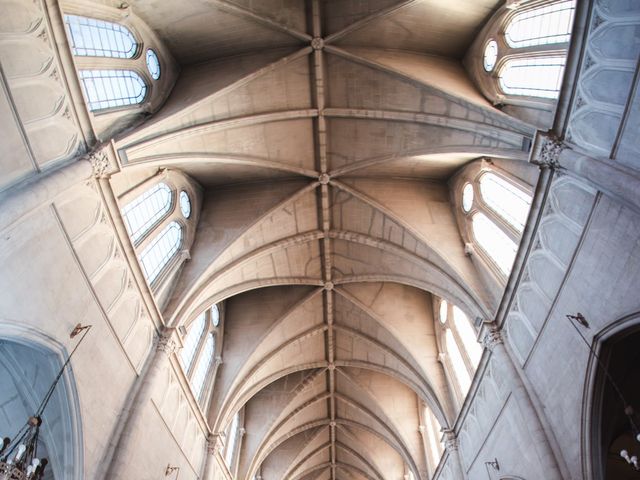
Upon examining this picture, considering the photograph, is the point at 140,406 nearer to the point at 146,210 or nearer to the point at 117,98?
the point at 146,210

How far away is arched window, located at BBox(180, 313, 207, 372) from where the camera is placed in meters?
18.3

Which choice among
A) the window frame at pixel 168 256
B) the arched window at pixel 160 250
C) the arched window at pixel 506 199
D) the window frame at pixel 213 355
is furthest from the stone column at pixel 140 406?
the arched window at pixel 506 199

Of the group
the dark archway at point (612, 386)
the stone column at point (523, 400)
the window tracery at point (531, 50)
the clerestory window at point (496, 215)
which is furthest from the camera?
the clerestory window at point (496, 215)

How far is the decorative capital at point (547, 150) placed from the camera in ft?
35.4

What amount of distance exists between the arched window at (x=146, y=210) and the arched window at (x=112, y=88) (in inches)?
119

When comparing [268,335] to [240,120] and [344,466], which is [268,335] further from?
[344,466]

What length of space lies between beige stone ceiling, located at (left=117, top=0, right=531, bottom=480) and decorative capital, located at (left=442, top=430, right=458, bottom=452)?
1278 millimetres

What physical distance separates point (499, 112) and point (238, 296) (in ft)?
51.3

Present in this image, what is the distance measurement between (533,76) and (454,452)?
1406 cm

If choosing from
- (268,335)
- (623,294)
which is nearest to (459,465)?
(268,335)

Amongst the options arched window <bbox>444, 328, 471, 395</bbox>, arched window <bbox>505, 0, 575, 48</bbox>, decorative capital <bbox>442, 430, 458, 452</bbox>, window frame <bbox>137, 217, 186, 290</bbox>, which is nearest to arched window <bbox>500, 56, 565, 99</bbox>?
arched window <bbox>505, 0, 575, 48</bbox>

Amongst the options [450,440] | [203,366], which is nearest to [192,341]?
[203,366]

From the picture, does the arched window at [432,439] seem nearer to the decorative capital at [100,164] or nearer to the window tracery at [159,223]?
the window tracery at [159,223]

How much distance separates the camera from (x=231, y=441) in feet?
80.0
